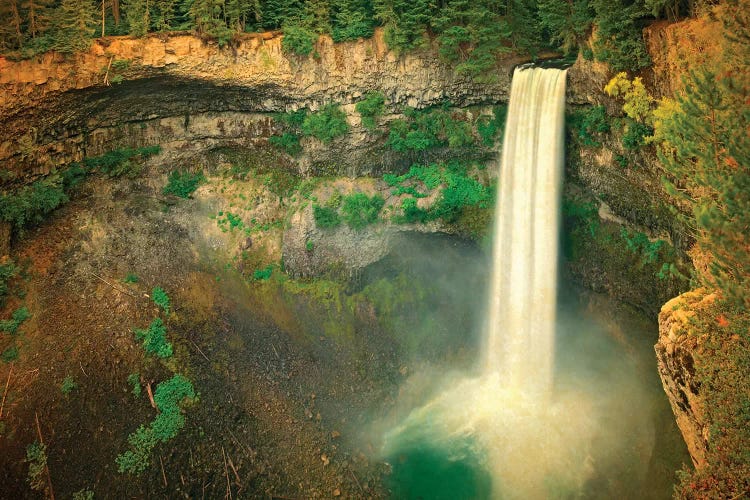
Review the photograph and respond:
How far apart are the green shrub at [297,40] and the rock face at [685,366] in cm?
1925

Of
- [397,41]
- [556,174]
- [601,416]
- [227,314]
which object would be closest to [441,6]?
[397,41]

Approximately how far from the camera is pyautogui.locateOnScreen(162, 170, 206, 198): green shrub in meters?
24.8

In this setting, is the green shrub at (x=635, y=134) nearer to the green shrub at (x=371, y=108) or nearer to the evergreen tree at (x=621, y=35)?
the evergreen tree at (x=621, y=35)

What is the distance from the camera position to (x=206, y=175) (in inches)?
1019

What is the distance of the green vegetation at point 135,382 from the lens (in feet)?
61.1

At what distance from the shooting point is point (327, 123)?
24391 mm

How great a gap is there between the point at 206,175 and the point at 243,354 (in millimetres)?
10607

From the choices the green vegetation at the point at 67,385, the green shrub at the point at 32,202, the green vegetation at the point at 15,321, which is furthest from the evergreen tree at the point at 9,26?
the green vegetation at the point at 67,385

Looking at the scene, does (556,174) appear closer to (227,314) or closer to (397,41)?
(397,41)

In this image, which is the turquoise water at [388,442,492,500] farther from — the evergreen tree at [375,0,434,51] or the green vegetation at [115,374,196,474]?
the evergreen tree at [375,0,434,51]

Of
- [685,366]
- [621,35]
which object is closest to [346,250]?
[621,35]

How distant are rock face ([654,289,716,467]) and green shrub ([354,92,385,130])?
Result: 1611cm

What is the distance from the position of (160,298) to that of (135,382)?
422cm

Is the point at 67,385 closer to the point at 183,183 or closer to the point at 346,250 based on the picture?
the point at 183,183
